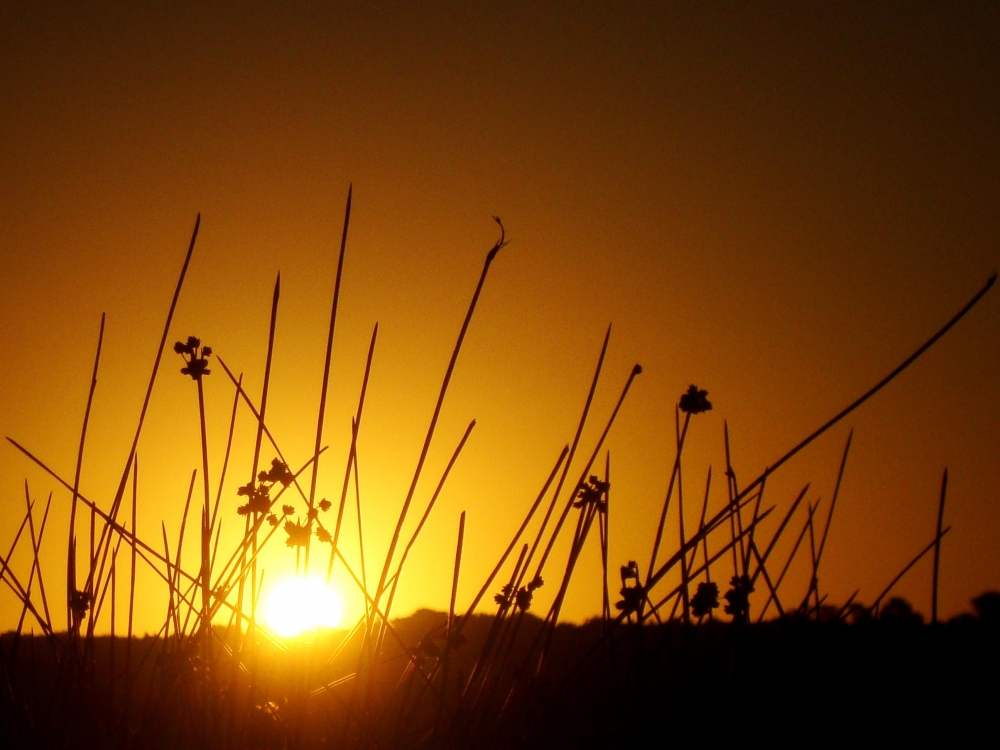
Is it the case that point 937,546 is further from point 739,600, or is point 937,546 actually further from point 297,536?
point 297,536

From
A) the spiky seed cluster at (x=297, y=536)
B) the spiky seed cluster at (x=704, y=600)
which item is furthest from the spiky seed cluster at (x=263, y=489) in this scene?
the spiky seed cluster at (x=704, y=600)

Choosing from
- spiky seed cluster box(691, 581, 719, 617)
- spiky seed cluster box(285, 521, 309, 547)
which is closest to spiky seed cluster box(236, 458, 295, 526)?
spiky seed cluster box(285, 521, 309, 547)

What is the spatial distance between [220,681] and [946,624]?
1031 mm

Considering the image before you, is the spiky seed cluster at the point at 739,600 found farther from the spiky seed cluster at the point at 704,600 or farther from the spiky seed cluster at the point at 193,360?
the spiky seed cluster at the point at 193,360

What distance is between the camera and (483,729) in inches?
42.7

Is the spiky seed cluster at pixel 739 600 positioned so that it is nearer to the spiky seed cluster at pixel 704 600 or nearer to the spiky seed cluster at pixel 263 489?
the spiky seed cluster at pixel 704 600

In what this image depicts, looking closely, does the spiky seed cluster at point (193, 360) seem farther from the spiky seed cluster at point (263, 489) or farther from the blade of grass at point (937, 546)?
the blade of grass at point (937, 546)

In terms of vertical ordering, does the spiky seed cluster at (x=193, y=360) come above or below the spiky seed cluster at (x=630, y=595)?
above

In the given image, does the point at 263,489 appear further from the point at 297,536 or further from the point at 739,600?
the point at 739,600

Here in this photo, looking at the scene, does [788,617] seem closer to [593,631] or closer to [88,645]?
[593,631]

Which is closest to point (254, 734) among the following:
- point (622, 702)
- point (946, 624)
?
point (622, 702)

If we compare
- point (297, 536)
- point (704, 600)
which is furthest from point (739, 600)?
point (297, 536)

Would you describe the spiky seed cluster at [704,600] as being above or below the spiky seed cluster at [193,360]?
below

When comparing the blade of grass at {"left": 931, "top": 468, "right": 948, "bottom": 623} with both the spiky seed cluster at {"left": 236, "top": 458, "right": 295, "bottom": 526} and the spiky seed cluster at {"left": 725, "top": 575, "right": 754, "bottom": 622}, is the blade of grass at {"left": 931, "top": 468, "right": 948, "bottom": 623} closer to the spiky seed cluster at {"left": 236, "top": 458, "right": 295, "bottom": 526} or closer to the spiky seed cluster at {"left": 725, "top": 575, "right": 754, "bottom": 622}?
the spiky seed cluster at {"left": 725, "top": 575, "right": 754, "bottom": 622}
